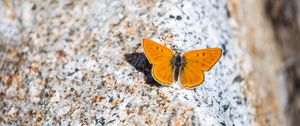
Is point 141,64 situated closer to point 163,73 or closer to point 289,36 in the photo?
point 163,73

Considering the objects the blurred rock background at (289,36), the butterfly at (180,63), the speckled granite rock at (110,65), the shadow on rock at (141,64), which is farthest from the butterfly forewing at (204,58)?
the blurred rock background at (289,36)

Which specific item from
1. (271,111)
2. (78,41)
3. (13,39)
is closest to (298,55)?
(271,111)

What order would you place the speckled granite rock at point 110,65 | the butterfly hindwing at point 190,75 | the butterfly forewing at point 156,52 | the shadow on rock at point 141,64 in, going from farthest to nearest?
the shadow on rock at point 141,64
the speckled granite rock at point 110,65
the butterfly forewing at point 156,52
the butterfly hindwing at point 190,75

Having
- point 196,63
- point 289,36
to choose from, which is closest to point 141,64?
point 196,63

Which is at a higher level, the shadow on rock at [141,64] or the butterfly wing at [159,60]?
the butterfly wing at [159,60]

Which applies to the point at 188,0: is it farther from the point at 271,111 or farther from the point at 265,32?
the point at 265,32

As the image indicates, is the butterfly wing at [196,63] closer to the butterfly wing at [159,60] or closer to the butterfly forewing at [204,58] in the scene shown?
the butterfly forewing at [204,58]
